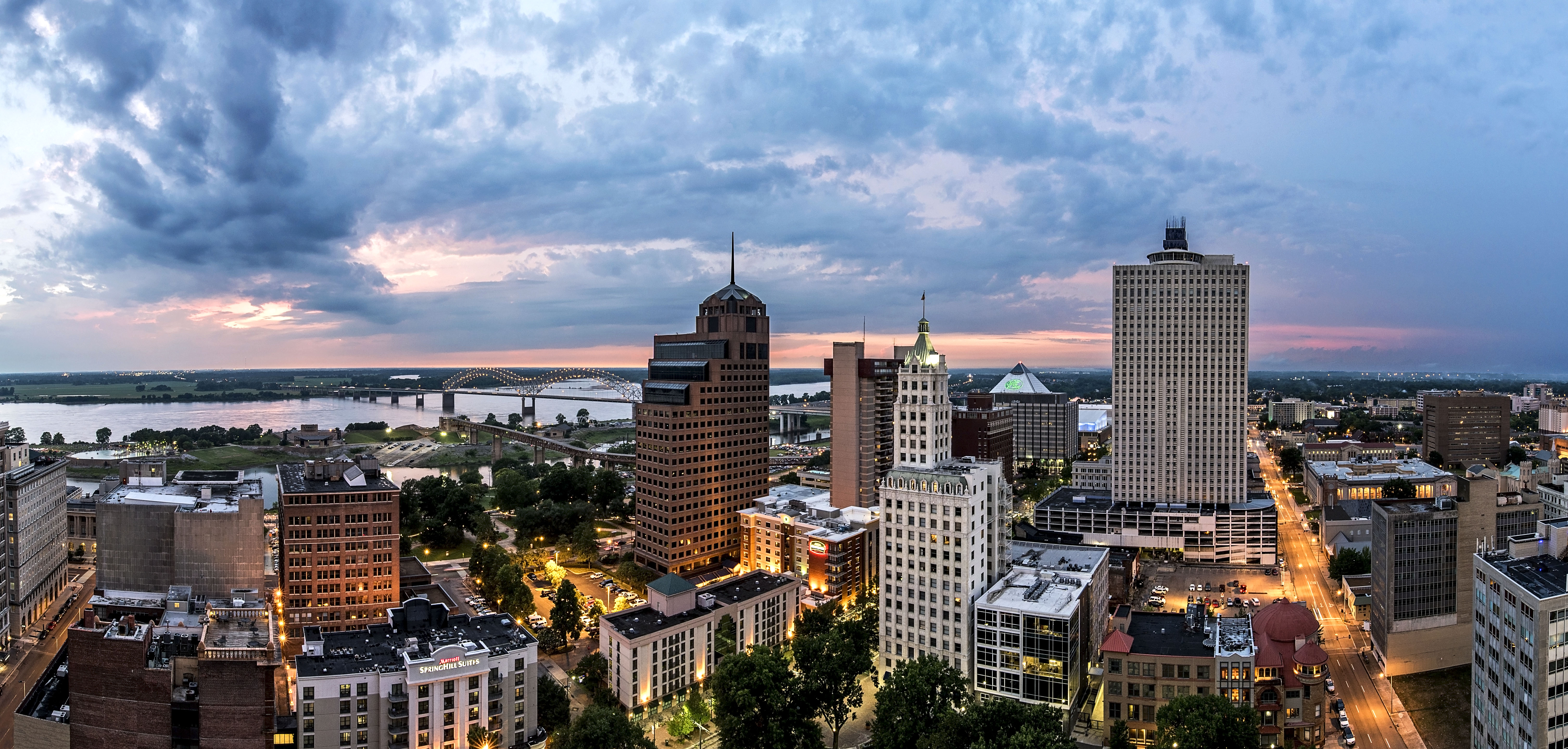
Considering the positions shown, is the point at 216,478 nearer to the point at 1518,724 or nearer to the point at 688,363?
the point at 688,363

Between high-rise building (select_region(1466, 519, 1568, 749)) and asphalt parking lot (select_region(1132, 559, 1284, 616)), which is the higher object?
high-rise building (select_region(1466, 519, 1568, 749))

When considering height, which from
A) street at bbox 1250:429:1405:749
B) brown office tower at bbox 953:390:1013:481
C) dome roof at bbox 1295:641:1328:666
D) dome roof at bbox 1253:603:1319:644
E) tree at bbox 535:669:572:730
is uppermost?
brown office tower at bbox 953:390:1013:481

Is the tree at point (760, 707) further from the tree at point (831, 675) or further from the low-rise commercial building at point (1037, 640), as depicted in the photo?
the low-rise commercial building at point (1037, 640)

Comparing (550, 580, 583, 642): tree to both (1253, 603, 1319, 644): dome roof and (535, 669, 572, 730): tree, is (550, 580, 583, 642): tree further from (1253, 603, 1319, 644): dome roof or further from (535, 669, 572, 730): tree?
(1253, 603, 1319, 644): dome roof

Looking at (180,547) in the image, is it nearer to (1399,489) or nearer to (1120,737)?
(1120,737)

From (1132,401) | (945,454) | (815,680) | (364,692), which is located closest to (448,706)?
(364,692)

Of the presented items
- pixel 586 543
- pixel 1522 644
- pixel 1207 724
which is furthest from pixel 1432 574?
pixel 586 543

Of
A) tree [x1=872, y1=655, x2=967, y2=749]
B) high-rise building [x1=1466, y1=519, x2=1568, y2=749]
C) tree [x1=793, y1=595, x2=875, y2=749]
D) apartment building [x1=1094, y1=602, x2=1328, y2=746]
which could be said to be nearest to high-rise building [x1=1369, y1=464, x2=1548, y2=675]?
high-rise building [x1=1466, y1=519, x2=1568, y2=749]
